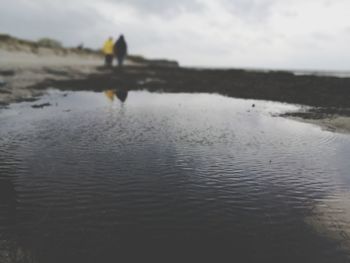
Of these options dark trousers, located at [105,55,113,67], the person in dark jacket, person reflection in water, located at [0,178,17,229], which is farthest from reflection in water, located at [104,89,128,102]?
dark trousers, located at [105,55,113,67]

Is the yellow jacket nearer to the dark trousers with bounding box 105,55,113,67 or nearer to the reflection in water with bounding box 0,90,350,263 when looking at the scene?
the dark trousers with bounding box 105,55,113,67

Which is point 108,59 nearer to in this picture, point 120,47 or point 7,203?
point 120,47

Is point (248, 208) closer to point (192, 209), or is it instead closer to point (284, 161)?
point (192, 209)

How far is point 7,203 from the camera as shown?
7.99 m

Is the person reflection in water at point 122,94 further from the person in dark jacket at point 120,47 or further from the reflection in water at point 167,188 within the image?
the person in dark jacket at point 120,47

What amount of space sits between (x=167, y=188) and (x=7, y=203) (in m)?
3.63

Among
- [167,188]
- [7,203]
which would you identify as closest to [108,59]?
[167,188]

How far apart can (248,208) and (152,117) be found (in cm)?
1222

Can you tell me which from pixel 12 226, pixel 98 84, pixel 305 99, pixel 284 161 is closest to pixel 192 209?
pixel 12 226

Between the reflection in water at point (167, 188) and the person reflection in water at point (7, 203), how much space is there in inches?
1.1

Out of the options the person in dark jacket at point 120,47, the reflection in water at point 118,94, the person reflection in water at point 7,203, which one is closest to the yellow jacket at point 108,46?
the person in dark jacket at point 120,47

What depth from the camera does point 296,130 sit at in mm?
17562

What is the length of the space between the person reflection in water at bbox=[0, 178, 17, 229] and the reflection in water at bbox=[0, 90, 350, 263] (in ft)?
0.09

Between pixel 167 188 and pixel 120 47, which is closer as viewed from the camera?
pixel 167 188
